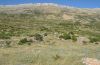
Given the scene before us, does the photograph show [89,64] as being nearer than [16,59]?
Yes

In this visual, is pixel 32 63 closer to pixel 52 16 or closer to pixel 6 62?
pixel 6 62

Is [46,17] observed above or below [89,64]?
below

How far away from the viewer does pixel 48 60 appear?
15.7 meters

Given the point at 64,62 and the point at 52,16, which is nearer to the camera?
the point at 64,62

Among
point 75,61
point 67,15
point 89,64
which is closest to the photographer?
point 89,64

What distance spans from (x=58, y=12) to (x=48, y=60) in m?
160

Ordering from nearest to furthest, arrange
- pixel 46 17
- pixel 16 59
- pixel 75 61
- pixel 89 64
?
pixel 89 64, pixel 75 61, pixel 16 59, pixel 46 17

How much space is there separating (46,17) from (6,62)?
5655 inches

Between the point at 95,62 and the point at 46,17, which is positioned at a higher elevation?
the point at 95,62

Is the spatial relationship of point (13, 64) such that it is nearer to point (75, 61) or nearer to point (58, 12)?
point (75, 61)

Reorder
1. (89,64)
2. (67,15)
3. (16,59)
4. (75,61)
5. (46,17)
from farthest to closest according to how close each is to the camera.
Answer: (67,15), (46,17), (16,59), (75,61), (89,64)

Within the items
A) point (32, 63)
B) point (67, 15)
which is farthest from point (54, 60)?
point (67, 15)

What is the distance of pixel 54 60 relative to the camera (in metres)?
15.6

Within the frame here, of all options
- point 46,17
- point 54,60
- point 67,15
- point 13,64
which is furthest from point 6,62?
point 67,15
